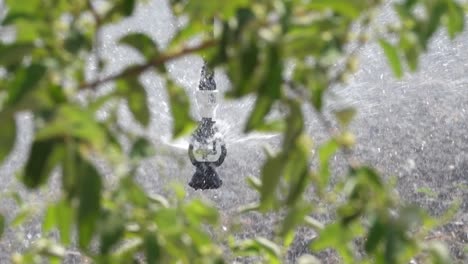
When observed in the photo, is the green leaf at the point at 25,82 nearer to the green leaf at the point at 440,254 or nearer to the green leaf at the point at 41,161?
the green leaf at the point at 41,161

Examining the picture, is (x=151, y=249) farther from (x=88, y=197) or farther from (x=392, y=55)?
(x=392, y=55)

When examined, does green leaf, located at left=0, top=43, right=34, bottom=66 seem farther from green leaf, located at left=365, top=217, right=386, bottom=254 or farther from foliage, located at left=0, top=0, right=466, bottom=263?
green leaf, located at left=365, top=217, right=386, bottom=254

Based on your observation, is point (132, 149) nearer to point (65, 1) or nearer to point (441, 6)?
point (65, 1)

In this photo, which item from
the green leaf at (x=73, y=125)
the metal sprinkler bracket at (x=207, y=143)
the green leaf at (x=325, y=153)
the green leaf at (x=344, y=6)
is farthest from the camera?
the metal sprinkler bracket at (x=207, y=143)

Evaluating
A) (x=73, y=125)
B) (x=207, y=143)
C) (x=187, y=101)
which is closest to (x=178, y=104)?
(x=187, y=101)

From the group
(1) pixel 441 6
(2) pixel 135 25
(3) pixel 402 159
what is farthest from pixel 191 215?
(2) pixel 135 25

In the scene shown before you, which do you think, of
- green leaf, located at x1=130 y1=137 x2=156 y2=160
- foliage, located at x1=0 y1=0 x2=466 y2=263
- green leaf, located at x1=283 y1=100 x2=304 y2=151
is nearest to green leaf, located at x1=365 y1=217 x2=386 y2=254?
foliage, located at x1=0 y1=0 x2=466 y2=263

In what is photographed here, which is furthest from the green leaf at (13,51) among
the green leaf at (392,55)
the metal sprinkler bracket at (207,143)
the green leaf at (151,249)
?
the metal sprinkler bracket at (207,143)
